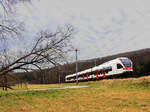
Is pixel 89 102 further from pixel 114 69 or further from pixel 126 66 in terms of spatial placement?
pixel 114 69

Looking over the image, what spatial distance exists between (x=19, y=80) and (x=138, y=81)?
1173cm

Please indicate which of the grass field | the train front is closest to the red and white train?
the train front

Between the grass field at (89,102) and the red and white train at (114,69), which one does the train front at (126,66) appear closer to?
the red and white train at (114,69)

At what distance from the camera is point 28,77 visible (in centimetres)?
621

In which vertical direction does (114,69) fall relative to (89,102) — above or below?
above

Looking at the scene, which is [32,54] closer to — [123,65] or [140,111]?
[140,111]

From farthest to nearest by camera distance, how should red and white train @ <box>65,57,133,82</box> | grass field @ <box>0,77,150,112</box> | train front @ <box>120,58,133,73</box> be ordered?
1. red and white train @ <box>65,57,133,82</box>
2. train front @ <box>120,58,133,73</box>
3. grass field @ <box>0,77,150,112</box>

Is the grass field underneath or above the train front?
underneath

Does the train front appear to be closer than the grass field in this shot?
No

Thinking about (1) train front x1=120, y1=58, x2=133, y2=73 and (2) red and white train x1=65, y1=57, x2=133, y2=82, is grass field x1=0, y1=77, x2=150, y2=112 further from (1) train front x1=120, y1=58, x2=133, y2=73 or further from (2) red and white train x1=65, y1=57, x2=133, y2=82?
(2) red and white train x1=65, y1=57, x2=133, y2=82

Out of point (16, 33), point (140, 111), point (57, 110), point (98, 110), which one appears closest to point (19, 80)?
point (16, 33)

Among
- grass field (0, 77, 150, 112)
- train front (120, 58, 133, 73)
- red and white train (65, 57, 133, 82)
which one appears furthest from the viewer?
red and white train (65, 57, 133, 82)

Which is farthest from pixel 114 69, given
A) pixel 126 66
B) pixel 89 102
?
pixel 89 102

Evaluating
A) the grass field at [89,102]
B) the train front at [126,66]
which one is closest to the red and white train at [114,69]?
the train front at [126,66]
